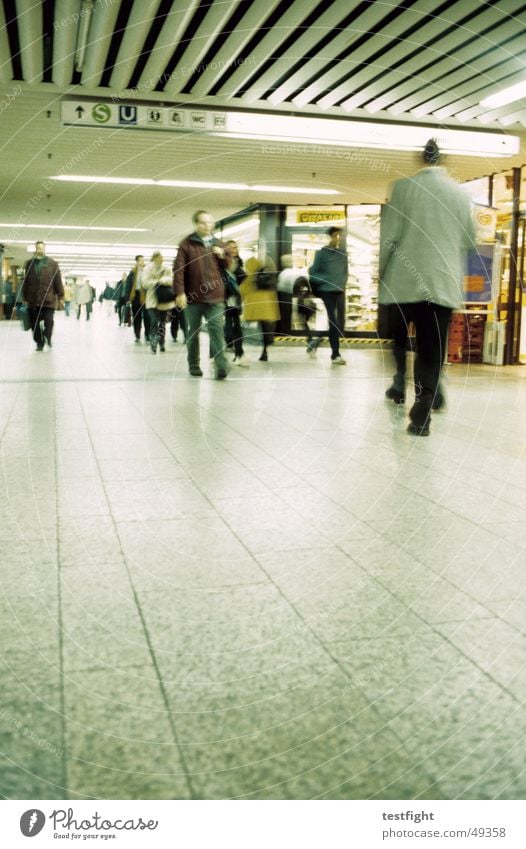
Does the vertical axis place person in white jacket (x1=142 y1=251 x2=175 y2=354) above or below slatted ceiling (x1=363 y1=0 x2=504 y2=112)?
below

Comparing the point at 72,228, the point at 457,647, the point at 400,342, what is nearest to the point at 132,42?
the point at 400,342

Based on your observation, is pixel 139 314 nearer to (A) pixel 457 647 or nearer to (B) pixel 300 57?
(B) pixel 300 57

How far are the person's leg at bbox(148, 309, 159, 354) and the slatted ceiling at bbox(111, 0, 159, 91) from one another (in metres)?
4.50

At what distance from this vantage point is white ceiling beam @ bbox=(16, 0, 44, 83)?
7074mm

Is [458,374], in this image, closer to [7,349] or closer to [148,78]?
[148,78]

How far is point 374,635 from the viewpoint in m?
2.25

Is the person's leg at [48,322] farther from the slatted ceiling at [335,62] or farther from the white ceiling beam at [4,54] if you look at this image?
the slatted ceiling at [335,62]

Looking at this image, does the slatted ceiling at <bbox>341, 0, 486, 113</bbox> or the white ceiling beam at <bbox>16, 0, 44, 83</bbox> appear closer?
the white ceiling beam at <bbox>16, 0, 44, 83</bbox>

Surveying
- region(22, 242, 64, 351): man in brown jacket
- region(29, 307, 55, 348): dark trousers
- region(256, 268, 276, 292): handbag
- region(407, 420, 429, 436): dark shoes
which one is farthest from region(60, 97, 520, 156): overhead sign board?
region(407, 420, 429, 436): dark shoes

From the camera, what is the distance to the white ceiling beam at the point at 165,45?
7.10 m

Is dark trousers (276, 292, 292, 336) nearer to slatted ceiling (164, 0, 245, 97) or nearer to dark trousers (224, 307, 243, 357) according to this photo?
dark trousers (224, 307, 243, 357)

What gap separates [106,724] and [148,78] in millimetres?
8735

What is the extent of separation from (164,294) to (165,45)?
6261 millimetres

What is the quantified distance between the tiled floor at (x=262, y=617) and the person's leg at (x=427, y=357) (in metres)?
0.26
